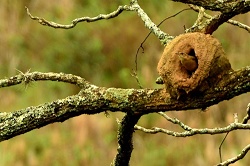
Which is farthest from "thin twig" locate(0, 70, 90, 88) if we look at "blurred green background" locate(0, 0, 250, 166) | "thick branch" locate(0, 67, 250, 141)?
"blurred green background" locate(0, 0, 250, 166)

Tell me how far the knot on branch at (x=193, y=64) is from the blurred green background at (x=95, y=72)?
351cm

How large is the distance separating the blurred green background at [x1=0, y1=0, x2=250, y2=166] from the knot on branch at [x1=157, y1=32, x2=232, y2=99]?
11.5 feet

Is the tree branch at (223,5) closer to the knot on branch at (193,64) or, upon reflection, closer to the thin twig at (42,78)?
the knot on branch at (193,64)

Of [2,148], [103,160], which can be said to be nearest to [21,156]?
[2,148]

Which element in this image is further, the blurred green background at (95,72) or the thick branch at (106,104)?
the blurred green background at (95,72)

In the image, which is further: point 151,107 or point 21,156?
point 21,156

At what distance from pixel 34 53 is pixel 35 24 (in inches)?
19.8

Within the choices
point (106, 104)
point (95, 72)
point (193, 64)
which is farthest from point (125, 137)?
point (95, 72)

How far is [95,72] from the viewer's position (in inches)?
275

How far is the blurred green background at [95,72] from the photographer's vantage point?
5.20 m

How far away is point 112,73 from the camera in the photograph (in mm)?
7059

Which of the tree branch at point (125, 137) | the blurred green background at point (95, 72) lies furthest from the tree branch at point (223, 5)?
the blurred green background at point (95, 72)

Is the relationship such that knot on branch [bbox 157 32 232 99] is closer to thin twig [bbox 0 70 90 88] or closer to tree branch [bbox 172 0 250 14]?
A: tree branch [bbox 172 0 250 14]

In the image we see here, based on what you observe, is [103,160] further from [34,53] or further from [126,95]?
[126,95]
